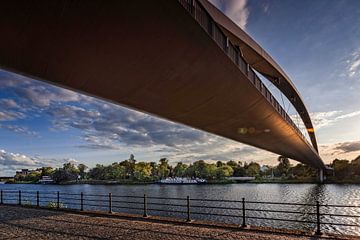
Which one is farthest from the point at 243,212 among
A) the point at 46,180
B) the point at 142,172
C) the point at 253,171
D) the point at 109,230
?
the point at 46,180

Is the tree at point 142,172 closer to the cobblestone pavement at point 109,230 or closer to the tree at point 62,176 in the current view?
the tree at point 62,176

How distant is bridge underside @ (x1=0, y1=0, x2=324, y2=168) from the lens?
6.18 m

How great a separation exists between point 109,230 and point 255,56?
1249 centimetres

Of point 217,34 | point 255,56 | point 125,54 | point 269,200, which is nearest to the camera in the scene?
point 125,54

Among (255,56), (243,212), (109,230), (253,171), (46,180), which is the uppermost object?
(255,56)

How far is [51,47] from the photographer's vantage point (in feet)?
24.2

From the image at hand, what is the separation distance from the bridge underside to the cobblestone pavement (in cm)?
504

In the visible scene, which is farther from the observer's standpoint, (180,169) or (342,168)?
(180,169)

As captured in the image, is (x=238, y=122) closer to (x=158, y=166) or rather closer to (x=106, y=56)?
(x=106, y=56)

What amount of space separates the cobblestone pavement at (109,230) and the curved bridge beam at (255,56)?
23.6 feet

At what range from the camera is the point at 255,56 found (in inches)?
687

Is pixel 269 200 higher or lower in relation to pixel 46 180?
higher

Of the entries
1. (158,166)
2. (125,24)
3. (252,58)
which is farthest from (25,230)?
(158,166)

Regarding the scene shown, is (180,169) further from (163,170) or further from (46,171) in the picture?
(46,171)
